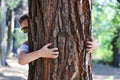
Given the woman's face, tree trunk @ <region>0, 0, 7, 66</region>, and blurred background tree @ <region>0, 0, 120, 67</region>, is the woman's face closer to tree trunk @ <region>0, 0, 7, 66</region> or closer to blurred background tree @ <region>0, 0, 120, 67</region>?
blurred background tree @ <region>0, 0, 120, 67</region>

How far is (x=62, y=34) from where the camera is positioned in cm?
352

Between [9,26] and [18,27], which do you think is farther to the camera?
[18,27]

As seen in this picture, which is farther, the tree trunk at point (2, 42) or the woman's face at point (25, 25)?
the tree trunk at point (2, 42)

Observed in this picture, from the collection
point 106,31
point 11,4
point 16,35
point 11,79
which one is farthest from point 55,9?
point 106,31

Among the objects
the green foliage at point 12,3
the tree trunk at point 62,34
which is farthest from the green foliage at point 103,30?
the tree trunk at point 62,34

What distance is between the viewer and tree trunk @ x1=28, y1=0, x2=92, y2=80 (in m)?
3.53

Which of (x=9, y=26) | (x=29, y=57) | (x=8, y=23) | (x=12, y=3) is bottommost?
(x=29, y=57)

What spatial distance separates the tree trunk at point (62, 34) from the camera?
3533 mm

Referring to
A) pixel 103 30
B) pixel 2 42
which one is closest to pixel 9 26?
pixel 2 42

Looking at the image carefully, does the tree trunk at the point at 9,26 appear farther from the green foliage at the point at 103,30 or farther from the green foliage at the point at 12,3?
the green foliage at the point at 103,30

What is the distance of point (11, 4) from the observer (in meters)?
14.4

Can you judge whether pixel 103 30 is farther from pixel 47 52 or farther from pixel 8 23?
pixel 47 52

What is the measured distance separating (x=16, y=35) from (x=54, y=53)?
1447 centimetres

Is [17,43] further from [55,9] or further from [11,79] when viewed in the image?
[55,9]
